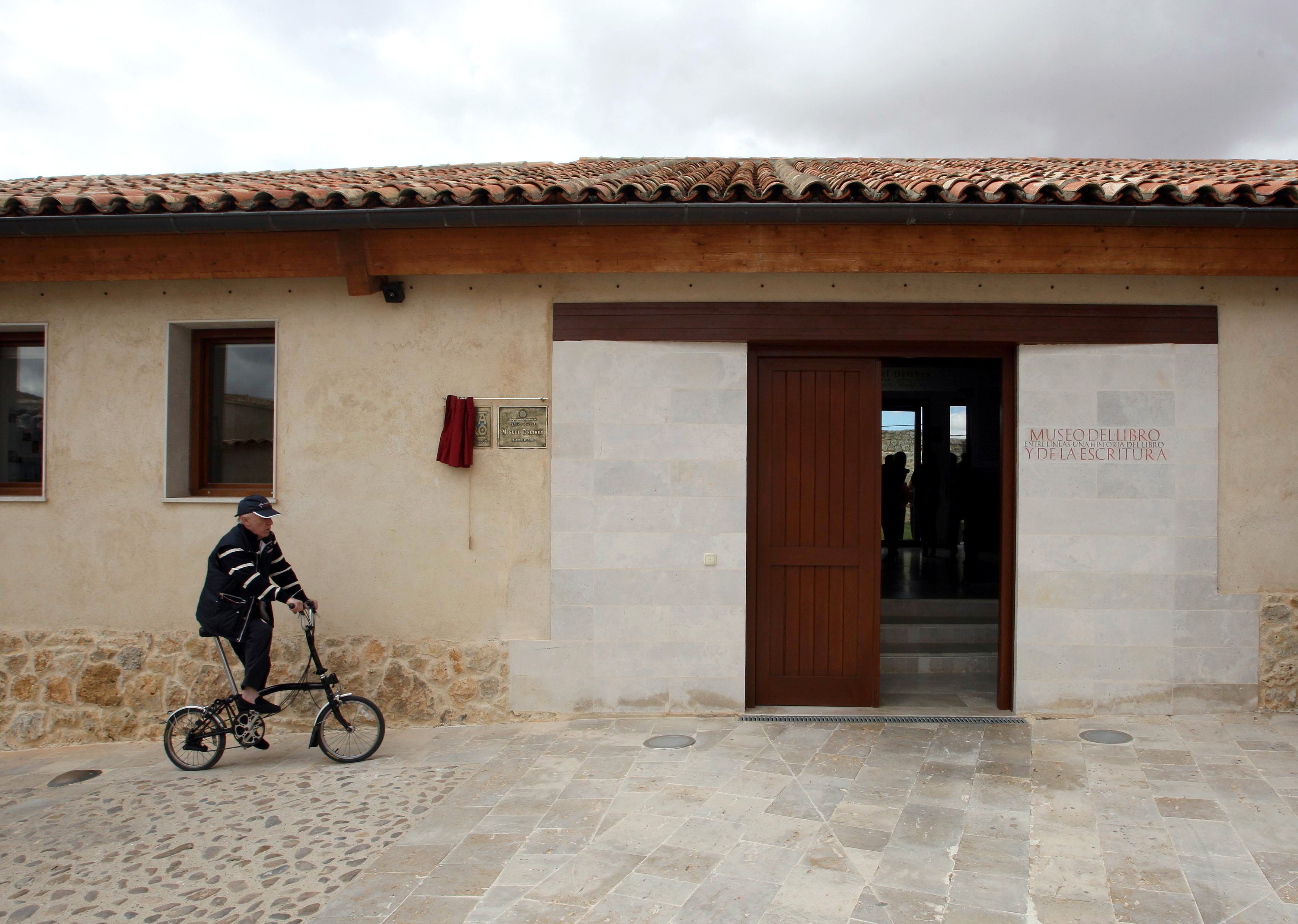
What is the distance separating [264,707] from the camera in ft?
18.0

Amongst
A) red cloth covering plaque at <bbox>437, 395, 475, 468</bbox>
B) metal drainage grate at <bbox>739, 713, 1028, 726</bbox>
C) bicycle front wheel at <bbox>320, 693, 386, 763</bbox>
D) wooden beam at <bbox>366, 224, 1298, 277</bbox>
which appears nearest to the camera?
bicycle front wheel at <bbox>320, 693, 386, 763</bbox>

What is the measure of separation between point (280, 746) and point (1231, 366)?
23.2 ft

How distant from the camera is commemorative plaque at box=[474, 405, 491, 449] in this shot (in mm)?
6188

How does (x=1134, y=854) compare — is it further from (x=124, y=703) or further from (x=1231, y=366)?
(x=124, y=703)

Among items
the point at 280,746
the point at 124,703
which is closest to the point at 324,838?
the point at 280,746

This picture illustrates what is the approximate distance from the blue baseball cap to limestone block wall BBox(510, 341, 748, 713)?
1.83 m

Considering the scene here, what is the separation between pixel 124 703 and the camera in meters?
6.31

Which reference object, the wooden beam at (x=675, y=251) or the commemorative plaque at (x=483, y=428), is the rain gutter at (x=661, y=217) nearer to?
the wooden beam at (x=675, y=251)

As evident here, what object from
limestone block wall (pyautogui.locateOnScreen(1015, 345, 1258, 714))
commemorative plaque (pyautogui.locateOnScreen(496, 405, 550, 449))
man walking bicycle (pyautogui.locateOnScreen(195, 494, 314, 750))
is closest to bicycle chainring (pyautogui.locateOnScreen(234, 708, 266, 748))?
man walking bicycle (pyautogui.locateOnScreen(195, 494, 314, 750))

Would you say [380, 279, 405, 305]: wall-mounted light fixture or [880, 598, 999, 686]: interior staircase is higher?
[380, 279, 405, 305]: wall-mounted light fixture

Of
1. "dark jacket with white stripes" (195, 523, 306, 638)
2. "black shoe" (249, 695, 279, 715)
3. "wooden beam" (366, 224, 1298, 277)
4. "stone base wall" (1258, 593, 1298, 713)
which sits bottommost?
"black shoe" (249, 695, 279, 715)

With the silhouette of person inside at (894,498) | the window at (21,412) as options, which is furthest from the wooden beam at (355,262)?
the silhouette of person inside at (894,498)

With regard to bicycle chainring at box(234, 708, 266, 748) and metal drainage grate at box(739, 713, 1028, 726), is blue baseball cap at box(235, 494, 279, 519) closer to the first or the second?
bicycle chainring at box(234, 708, 266, 748)

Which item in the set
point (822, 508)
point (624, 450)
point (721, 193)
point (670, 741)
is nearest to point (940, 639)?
point (822, 508)
